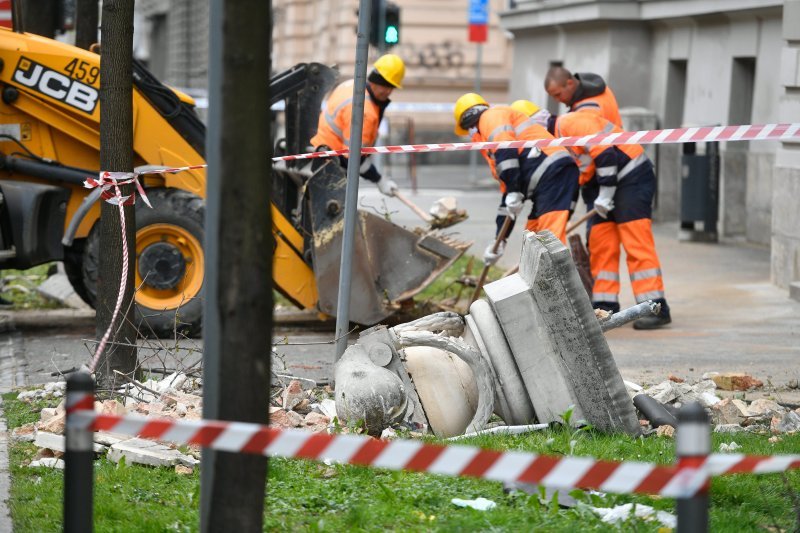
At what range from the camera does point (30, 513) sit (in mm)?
4781

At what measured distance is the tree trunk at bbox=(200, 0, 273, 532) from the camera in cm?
361

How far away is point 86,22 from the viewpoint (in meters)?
11.2

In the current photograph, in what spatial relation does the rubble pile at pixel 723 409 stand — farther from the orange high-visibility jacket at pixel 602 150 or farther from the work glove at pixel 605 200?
the orange high-visibility jacket at pixel 602 150

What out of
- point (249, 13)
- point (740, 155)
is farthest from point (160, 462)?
point (740, 155)

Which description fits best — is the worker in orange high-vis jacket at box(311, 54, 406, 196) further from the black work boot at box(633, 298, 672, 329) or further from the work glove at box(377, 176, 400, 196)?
the black work boot at box(633, 298, 672, 329)

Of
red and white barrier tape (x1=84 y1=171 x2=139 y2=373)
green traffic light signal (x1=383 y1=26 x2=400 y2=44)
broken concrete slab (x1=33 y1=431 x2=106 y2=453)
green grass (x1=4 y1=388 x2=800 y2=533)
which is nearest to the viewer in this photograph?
green grass (x1=4 y1=388 x2=800 y2=533)

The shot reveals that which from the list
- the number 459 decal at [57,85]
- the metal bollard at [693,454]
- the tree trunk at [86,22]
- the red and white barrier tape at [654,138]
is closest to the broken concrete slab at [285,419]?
the red and white barrier tape at [654,138]

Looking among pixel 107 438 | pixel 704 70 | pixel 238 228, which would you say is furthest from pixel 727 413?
pixel 704 70

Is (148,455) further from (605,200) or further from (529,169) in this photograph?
(605,200)

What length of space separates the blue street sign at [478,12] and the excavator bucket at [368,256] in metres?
14.5

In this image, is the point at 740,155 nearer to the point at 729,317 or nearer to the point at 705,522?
the point at 729,317

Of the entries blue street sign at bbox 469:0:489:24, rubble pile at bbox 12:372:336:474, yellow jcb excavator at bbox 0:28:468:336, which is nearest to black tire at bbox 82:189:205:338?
yellow jcb excavator at bbox 0:28:468:336

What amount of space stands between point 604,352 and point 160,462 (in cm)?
196

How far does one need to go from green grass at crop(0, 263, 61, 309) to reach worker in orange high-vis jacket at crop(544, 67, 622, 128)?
414 centimetres
